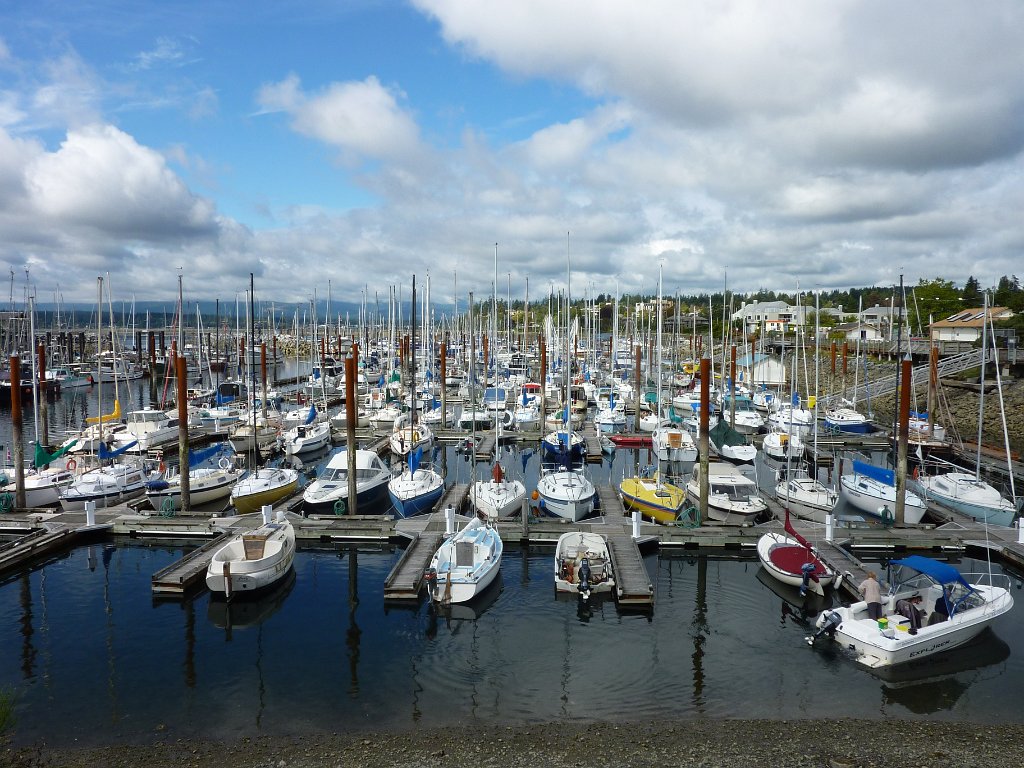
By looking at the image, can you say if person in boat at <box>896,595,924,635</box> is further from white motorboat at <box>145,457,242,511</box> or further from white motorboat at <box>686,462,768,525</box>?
white motorboat at <box>145,457,242,511</box>

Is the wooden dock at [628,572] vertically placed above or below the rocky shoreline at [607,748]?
above

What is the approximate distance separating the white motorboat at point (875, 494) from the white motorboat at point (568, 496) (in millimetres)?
12454

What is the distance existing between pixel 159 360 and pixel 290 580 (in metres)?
108

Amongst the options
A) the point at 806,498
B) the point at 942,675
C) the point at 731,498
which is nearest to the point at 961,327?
the point at 806,498

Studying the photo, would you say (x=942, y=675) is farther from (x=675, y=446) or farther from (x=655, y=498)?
(x=675, y=446)

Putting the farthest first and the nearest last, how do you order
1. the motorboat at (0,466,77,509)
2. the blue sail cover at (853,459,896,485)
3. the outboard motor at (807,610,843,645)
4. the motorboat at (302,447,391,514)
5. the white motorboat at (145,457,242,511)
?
the motorboat at (0,466,77,509), the white motorboat at (145,457,242,511), the blue sail cover at (853,459,896,485), the motorboat at (302,447,391,514), the outboard motor at (807,610,843,645)

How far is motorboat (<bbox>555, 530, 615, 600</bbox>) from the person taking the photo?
2191 cm

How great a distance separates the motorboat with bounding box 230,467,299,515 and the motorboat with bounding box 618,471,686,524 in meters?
16.6

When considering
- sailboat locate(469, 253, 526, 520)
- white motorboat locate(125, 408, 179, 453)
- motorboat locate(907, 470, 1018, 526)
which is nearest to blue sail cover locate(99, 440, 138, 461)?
white motorboat locate(125, 408, 179, 453)

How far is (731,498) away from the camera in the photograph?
29.0 metres

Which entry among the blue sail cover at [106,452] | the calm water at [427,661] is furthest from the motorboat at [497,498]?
the blue sail cover at [106,452]

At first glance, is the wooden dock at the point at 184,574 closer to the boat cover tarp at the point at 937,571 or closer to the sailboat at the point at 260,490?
the sailboat at the point at 260,490

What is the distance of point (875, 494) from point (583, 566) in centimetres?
1703

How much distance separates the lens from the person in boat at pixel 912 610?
57.6ft
